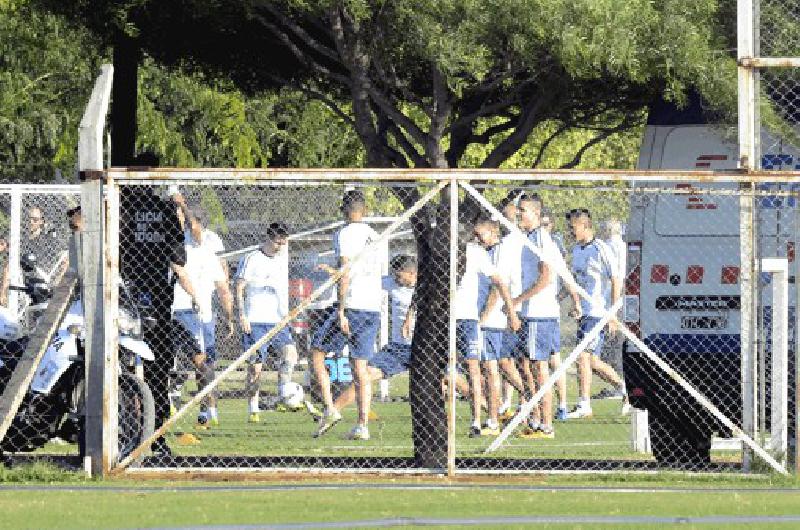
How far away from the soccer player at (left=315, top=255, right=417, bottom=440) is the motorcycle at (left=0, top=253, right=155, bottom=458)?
2.39 m

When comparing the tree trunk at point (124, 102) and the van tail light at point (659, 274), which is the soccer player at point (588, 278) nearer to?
the van tail light at point (659, 274)

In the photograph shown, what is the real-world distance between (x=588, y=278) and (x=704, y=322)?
315 centimetres

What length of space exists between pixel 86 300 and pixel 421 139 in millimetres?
3225

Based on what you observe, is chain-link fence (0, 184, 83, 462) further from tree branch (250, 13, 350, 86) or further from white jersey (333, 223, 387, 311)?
tree branch (250, 13, 350, 86)

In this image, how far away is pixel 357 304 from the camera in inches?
593

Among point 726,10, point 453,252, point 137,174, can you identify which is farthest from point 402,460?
point 726,10

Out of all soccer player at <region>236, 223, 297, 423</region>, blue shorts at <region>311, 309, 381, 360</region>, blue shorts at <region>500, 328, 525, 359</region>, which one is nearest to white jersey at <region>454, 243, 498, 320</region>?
blue shorts at <region>500, 328, 525, 359</region>

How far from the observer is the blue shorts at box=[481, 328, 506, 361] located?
16875 millimetres

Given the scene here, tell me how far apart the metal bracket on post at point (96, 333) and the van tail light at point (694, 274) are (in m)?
4.34

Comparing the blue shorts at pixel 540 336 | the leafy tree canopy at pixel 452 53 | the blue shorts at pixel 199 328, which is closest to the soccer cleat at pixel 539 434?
the blue shorts at pixel 540 336

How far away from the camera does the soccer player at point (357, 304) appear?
14.4 meters

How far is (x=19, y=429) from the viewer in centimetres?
1339

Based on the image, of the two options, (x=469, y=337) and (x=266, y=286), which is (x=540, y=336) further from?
(x=266, y=286)

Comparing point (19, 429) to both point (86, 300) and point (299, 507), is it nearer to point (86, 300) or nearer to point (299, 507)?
point (86, 300)
